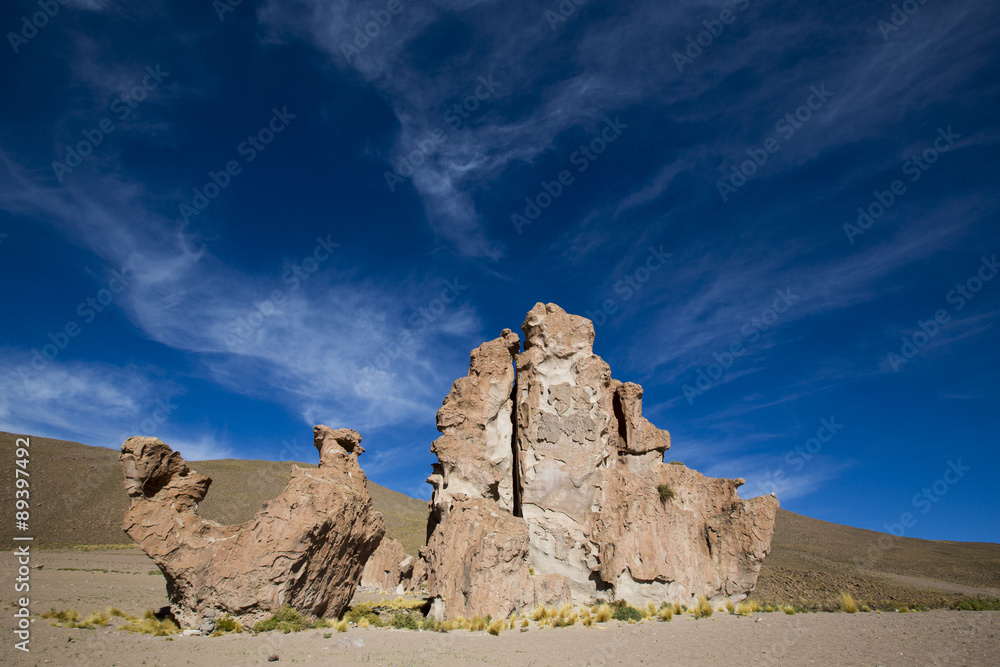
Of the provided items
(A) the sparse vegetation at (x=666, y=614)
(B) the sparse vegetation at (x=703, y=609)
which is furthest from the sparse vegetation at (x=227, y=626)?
(B) the sparse vegetation at (x=703, y=609)

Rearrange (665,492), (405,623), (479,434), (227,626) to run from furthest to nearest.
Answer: (479,434)
(665,492)
(405,623)
(227,626)

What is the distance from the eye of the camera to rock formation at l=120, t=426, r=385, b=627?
566 inches

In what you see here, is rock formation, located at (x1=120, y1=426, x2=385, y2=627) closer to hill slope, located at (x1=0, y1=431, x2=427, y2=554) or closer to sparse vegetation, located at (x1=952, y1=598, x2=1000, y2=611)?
sparse vegetation, located at (x1=952, y1=598, x2=1000, y2=611)

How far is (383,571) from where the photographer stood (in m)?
31.3

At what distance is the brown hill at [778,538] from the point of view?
33406 millimetres

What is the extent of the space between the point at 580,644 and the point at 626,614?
6.55 m

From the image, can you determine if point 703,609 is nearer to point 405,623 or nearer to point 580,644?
point 580,644

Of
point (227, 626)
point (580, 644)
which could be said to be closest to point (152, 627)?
point (227, 626)

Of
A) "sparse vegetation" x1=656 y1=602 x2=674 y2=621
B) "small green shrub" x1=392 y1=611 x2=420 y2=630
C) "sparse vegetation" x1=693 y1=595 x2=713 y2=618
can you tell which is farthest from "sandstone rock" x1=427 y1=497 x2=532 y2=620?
"sparse vegetation" x1=693 y1=595 x2=713 y2=618

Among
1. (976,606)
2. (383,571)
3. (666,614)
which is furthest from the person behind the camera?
(383,571)

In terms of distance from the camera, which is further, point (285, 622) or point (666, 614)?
point (666, 614)

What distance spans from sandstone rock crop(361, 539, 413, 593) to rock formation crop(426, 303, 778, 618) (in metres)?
8.41

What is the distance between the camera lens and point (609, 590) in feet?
71.0

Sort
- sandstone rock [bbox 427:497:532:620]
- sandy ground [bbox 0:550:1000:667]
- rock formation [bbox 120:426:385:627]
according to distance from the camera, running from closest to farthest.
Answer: sandy ground [bbox 0:550:1000:667] < rock formation [bbox 120:426:385:627] < sandstone rock [bbox 427:497:532:620]
